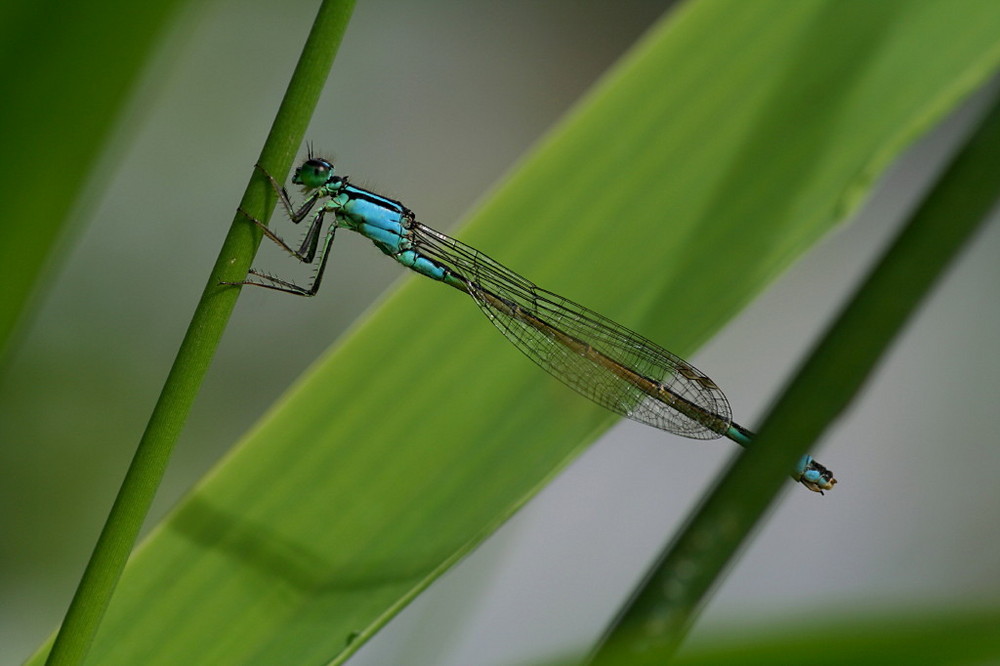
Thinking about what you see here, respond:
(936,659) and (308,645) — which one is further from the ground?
(936,659)

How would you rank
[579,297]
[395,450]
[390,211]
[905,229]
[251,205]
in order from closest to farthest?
[905,229] → [251,205] → [395,450] → [579,297] → [390,211]

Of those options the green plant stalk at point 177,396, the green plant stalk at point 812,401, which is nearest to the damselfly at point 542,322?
the green plant stalk at point 177,396

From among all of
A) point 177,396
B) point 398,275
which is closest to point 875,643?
point 177,396

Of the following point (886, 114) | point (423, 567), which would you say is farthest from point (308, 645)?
point (886, 114)

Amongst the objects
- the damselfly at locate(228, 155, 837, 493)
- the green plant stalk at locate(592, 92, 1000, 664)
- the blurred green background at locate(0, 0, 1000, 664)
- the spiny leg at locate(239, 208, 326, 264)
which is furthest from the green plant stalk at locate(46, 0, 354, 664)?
the blurred green background at locate(0, 0, 1000, 664)

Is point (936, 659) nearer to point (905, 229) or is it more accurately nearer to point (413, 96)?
point (905, 229)

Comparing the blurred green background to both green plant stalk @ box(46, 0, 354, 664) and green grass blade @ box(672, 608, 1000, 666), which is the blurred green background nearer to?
green plant stalk @ box(46, 0, 354, 664)

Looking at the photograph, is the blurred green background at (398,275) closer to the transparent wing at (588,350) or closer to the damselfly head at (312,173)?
the transparent wing at (588,350)
